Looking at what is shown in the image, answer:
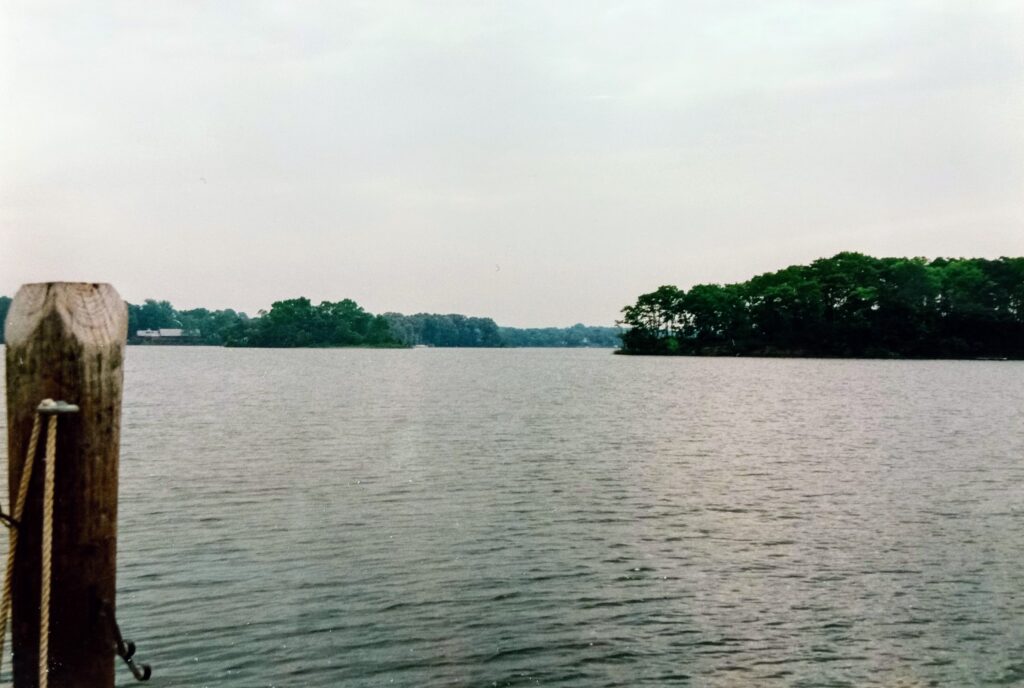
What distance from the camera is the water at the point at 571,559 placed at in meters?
13.5

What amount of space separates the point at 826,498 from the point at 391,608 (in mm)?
16329

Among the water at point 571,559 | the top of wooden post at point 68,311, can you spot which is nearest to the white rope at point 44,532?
the top of wooden post at point 68,311

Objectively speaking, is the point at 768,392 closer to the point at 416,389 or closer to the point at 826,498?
the point at 416,389

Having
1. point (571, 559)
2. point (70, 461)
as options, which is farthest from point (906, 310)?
point (70, 461)

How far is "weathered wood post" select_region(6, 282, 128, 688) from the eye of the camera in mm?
5910

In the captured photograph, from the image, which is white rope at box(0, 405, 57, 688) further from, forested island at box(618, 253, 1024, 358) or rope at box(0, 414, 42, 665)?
forested island at box(618, 253, 1024, 358)

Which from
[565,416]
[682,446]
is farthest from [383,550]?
[565,416]

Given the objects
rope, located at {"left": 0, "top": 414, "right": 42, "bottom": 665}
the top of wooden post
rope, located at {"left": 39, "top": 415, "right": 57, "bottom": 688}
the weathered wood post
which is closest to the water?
the weathered wood post

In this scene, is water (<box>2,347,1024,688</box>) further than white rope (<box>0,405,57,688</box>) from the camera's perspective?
Yes

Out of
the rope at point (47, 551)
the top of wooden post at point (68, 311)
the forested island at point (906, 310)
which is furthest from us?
the forested island at point (906, 310)

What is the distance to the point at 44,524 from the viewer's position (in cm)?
586

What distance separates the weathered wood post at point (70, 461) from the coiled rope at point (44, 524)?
63mm

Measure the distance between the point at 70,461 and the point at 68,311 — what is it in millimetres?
1000

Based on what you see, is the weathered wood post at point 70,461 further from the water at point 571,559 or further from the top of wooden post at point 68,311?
the water at point 571,559
